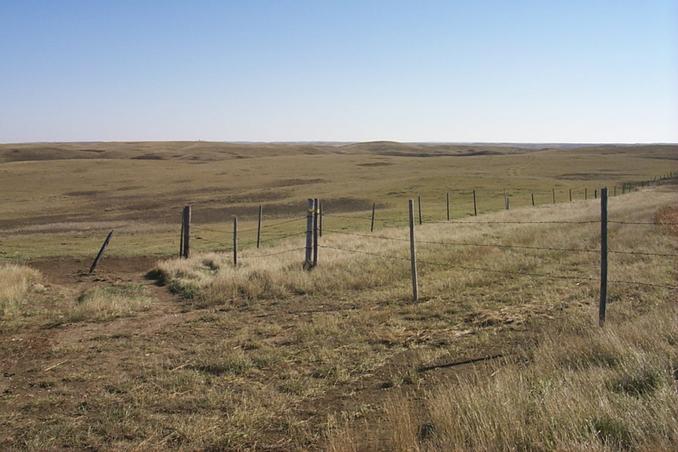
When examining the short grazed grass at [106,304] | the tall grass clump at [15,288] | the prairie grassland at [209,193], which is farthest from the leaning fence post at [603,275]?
the prairie grassland at [209,193]

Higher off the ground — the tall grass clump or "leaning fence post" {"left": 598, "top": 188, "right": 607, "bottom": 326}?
"leaning fence post" {"left": 598, "top": 188, "right": 607, "bottom": 326}

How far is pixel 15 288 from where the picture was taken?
1288 cm

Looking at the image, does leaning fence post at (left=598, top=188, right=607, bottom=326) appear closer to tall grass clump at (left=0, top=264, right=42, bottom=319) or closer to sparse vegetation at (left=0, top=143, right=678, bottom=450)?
sparse vegetation at (left=0, top=143, right=678, bottom=450)

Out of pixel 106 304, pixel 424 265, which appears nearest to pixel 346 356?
pixel 106 304

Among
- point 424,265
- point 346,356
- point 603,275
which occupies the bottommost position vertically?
point 346,356

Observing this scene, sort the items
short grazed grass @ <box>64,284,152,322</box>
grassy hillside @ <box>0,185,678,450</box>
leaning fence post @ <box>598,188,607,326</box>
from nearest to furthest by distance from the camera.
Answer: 1. grassy hillside @ <box>0,185,678,450</box>
2. leaning fence post @ <box>598,188,607,326</box>
3. short grazed grass @ <box>64,284,152,322</box>

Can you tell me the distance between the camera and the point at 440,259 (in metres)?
16.4

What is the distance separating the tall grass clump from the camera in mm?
11688

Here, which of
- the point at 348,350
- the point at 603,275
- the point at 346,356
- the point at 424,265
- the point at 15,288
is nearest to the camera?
the point at 346,356

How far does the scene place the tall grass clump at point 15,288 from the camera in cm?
1169

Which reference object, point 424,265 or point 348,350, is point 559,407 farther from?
point 424,265

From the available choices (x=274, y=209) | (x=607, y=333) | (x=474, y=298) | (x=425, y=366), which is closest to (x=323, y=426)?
(x=425, y=366)

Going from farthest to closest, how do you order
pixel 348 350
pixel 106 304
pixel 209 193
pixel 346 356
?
pixel 209 193
pixel 106 304
pixel 348 350
pixel 346 356

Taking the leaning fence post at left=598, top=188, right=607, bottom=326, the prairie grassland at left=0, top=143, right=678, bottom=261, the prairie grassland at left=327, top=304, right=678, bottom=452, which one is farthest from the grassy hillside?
the prairie grassland at left=0, top=143, right=678, bottom=261
